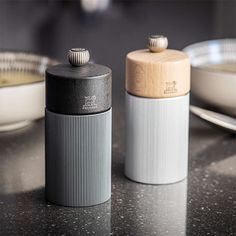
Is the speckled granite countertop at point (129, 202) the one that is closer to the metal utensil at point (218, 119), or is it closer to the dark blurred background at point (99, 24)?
the metal utensil at point (218, 119)

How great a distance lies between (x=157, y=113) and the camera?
1032mm

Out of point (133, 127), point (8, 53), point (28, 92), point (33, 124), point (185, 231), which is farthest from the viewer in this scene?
point (8, 53)

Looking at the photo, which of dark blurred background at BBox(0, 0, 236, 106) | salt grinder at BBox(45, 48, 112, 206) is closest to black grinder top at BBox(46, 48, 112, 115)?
salt grinder at BBox(45, 48, 112, 206)

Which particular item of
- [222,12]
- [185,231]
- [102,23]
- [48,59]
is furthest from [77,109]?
[222,12]

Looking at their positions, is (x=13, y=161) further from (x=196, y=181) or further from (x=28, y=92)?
(x=196, y=181)

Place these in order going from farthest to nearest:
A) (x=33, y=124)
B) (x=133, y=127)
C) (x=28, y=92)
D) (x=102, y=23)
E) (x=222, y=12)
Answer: (x=222, y=12)
(x=102, y=23)
(x=33, y=124)
(x=28, y=92)
(x=133, y=127)

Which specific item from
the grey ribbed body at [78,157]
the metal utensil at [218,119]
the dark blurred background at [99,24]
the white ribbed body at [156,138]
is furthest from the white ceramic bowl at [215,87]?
the dark blurred background at [99,24]

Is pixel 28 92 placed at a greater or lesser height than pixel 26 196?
greater

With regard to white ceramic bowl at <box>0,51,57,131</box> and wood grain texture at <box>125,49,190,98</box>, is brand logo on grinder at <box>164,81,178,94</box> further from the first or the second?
white ceramic bowl at <box>0,51,57,131</box>

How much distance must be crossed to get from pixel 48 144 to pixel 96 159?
6 cm

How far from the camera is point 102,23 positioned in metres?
2.03

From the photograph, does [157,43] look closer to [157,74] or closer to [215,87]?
[157,74]

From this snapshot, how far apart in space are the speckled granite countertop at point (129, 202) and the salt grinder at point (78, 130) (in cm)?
3

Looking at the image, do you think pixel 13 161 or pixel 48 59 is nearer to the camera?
pixel 13 161
